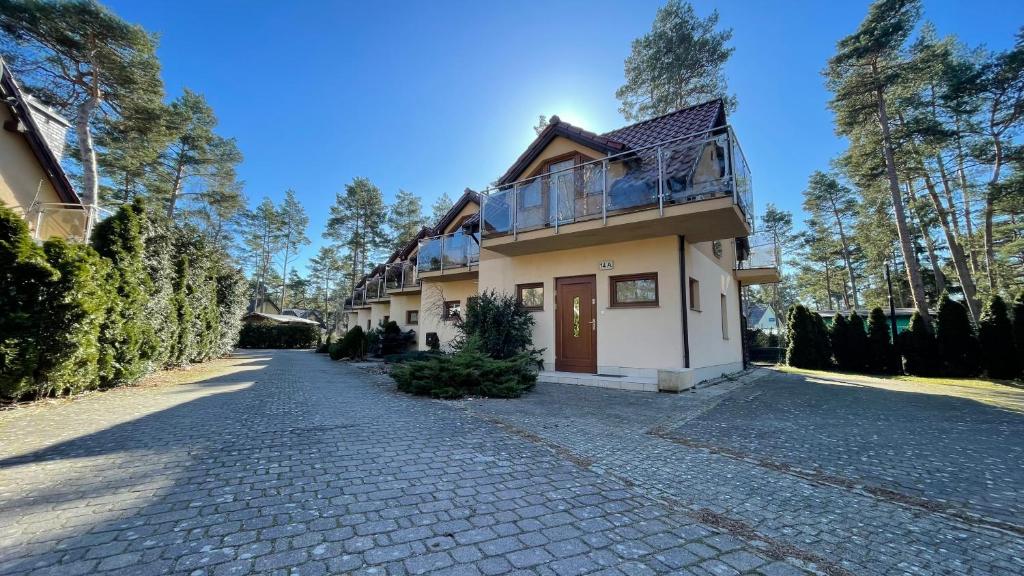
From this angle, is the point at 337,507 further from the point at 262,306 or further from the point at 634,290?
the point at 262,306

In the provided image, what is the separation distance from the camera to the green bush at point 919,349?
14.1 metres

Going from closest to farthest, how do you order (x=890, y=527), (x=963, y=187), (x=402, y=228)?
(x=890, y=527), (x=963, y=187), (x=402, y=228)

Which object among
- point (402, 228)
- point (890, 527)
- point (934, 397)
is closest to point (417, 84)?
point (890, 527)

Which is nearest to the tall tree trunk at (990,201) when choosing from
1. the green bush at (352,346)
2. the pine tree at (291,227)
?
the green bush at (352,346)

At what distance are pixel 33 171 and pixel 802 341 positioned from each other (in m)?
28.8

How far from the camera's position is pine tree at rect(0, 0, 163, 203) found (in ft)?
41.3

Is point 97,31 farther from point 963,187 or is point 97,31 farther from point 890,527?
point 963,187

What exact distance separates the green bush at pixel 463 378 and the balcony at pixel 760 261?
33.7 feet

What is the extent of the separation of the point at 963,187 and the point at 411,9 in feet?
80.5

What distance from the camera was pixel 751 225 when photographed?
9.15 m

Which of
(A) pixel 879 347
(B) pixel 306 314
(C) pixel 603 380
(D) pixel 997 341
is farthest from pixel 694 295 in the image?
(B) pixel 306 314

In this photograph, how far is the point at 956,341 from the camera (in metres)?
13.5

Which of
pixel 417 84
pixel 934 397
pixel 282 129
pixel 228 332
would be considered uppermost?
pixel 282 129

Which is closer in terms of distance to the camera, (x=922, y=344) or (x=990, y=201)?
(x=922, y=344)
